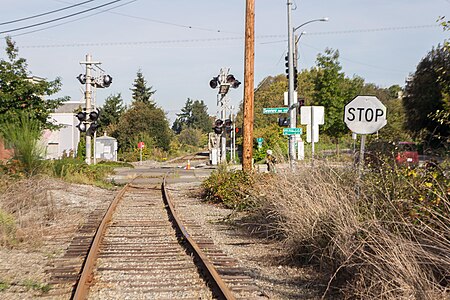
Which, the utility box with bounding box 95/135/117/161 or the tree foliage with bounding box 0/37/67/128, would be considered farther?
the utility box with bounding box 95/135/117/161

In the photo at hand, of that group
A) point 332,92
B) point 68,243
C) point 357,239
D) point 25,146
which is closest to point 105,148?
point 332,92

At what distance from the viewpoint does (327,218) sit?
8.55 meters

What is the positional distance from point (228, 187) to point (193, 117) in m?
154

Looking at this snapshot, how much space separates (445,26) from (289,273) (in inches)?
208

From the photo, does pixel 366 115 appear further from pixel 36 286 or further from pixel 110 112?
pixel 110 112

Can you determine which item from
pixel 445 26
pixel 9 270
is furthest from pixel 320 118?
pixel 9 270

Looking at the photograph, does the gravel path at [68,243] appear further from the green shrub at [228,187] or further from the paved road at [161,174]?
the paved road at [161,174]

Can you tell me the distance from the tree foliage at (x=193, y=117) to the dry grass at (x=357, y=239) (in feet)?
510

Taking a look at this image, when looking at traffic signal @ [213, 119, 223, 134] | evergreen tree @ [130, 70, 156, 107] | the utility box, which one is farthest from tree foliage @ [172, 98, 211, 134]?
traffic signal @ [213, 119, 223, 134]

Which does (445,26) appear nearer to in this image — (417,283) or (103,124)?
(417,283)

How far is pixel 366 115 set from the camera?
9.81 m

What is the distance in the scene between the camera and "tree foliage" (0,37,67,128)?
80.4 ft

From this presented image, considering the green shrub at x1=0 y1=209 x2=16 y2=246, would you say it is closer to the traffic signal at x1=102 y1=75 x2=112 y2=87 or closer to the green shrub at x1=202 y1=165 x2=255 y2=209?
the green shrub at x1=202 y1=165 x2=255 y2=209

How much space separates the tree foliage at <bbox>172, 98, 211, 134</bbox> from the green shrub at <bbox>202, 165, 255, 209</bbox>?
145 metres
